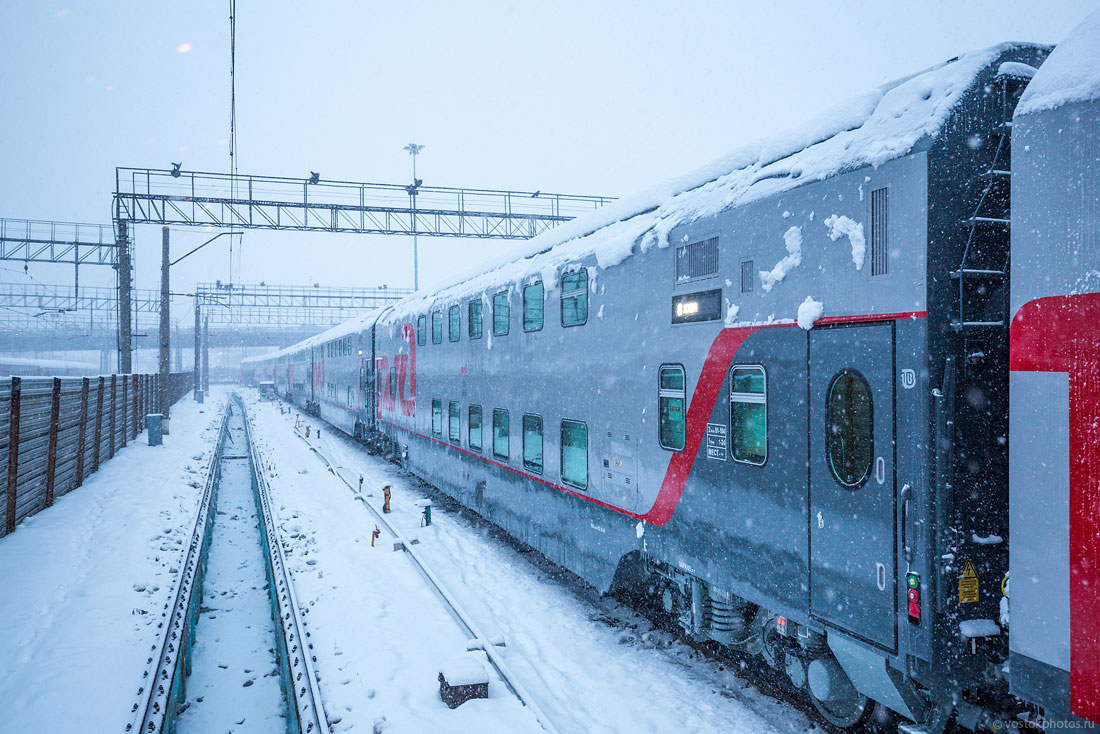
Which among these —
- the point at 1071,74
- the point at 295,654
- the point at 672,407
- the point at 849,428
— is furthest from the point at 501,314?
the point at 1071,74

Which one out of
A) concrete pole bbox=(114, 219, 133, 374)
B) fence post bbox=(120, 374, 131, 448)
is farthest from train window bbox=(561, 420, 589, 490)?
concrete pole bbox=(114, 219, 133, 374)

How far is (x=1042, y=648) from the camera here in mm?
3322

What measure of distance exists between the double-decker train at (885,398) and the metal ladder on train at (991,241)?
0.05 ft

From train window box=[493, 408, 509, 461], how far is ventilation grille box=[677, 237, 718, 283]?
483 cm

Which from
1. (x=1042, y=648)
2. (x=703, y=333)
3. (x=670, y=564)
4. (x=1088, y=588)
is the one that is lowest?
(x=670, y=564)

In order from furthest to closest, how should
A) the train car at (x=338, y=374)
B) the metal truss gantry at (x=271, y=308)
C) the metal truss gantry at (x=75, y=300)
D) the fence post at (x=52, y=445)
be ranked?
the metal truss gantry at (x=271, y=308)
the metal truss gantry at (x=75, y=300)
the train car at (x=338, y=374)
the fence post at (x=52, y=445)

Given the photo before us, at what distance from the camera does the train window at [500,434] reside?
1036 centimetres

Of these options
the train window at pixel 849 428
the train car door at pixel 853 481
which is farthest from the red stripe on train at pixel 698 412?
the train window at pixel 849 428

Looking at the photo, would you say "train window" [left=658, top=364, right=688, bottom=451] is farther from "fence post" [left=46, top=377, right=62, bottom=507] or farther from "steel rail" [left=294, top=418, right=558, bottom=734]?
"fence post" [left=46, top=377, right=62, bottom=507]

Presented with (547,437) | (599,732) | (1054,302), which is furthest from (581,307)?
(1054,302)

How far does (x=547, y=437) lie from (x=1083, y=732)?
633 cm

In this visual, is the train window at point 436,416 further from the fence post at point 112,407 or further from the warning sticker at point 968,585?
the fence post at point 112,407

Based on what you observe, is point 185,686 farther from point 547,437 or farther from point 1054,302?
point 1054,302

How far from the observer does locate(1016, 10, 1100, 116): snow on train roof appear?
3.25m
